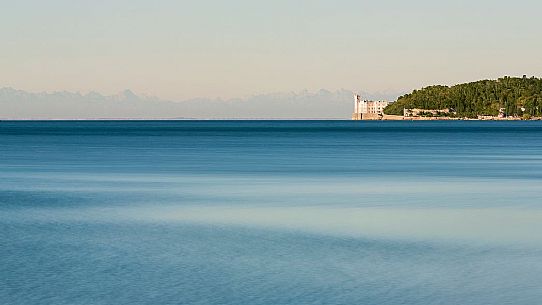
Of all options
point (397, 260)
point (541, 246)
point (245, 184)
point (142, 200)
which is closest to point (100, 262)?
point (397, 260)

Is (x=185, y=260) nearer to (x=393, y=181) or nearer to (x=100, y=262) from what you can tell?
(x=100, y=262)

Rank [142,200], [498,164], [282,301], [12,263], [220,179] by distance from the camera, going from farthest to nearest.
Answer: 1. [498,164]
2. [220,179]
3. [142,200]
4. [12,263]
5. [282,301]

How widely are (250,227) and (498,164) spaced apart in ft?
122

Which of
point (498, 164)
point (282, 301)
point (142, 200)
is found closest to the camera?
point (282, 301)

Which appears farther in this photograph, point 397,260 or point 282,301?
point 397,260

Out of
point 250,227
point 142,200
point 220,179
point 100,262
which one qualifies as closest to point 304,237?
point 250,227

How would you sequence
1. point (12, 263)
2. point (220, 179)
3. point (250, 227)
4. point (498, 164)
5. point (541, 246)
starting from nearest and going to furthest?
point (12, 263) < point (541, 246) < point (250, 227) < point (220, 179) < point (498, 164)

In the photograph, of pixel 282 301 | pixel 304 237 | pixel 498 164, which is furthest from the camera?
pixel 498 164

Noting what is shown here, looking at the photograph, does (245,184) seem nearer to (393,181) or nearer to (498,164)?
Result: (393,181)

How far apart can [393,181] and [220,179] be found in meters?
8.26

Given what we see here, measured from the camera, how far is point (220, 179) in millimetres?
47781

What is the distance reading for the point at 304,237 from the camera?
25.7 m

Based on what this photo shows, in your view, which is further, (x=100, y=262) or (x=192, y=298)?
(x=100, y=262)

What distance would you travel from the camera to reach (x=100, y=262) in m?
22.2
